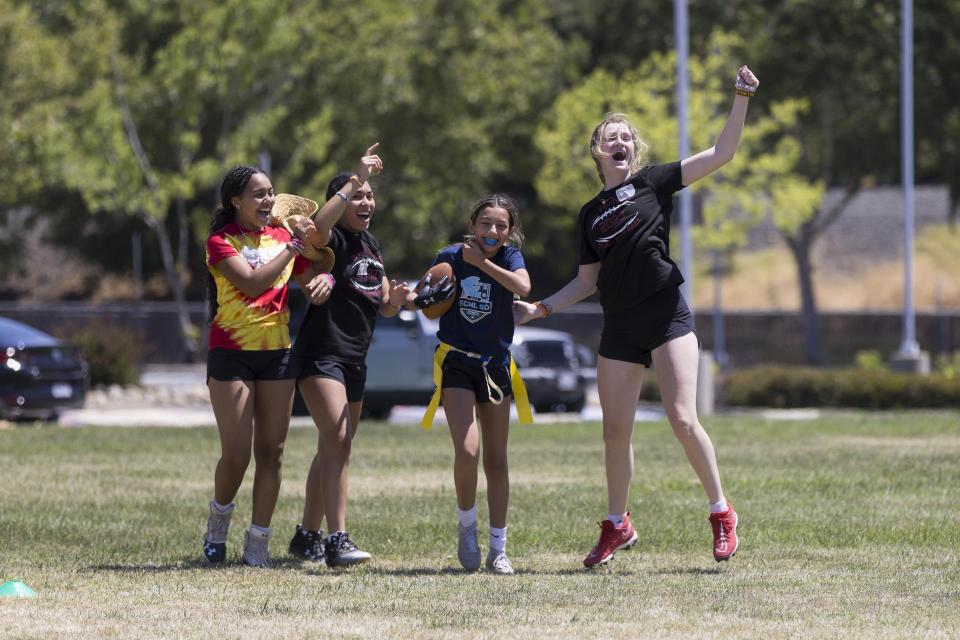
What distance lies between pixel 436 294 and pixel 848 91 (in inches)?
1559

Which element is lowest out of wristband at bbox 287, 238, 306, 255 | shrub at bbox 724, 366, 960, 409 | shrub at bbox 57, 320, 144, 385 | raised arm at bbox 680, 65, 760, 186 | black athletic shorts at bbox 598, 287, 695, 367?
shrub at bbox 724, 366, 960, 409

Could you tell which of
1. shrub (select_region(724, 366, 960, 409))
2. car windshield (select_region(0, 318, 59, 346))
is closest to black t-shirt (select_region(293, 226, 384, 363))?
car windshield (select_region(0, 318, 59, 346))

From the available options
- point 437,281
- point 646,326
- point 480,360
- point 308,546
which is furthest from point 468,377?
point 308,546

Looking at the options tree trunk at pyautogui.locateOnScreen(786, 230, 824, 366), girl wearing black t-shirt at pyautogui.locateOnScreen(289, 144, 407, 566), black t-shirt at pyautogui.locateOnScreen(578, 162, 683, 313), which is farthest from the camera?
tree trunk at pyautogui.locateOnScreen(786, 230, 824, 366)

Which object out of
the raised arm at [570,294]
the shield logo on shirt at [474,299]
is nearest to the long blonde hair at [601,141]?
the raised arm at [570,294]

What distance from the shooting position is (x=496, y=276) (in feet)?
25.7

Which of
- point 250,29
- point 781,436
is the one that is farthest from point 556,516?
point 250,29

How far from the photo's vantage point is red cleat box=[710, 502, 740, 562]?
7.68 m

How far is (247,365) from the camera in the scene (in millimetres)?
7930

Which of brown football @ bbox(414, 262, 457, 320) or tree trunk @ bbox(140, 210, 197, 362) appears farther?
tree trunk @ bbox(140, 210, 197, 362)

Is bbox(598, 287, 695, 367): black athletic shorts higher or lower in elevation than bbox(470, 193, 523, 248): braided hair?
lower

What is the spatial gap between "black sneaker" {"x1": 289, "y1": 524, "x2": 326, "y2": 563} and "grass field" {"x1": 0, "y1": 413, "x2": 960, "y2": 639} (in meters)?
0.15

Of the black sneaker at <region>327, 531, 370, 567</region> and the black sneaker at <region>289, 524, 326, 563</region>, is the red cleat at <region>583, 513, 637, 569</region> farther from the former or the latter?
the black sneaker at <region>289, 524, 326, 563</region>

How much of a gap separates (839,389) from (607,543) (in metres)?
17.7
